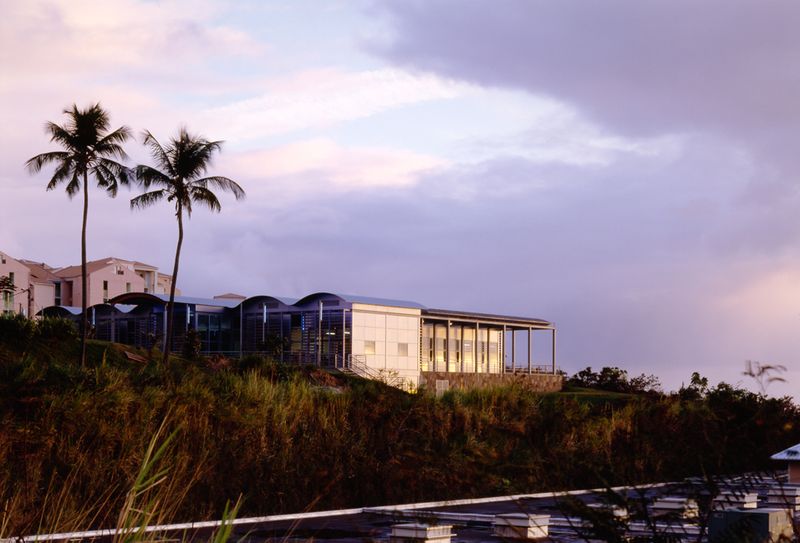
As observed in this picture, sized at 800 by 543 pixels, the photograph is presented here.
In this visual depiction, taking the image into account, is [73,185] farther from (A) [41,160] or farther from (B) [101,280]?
(B) [101,280]

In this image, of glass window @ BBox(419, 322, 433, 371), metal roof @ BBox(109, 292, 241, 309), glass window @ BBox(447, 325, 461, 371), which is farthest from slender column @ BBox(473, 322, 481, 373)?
metal roof @ BBox(109, 292, 241, 309)

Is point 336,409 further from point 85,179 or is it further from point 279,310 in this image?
point 279,310

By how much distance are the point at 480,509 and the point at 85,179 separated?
100ft

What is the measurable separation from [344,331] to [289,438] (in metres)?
35.3

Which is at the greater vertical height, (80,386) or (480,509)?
(80,386)

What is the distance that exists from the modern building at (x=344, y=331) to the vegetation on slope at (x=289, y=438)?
26.7m

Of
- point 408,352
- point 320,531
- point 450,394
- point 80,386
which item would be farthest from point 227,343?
point 320,531

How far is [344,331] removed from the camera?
5350 centimetres

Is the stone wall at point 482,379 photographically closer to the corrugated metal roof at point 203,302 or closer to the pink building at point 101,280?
the corrugated metal roof at point 203,302

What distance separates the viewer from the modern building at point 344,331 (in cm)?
5466

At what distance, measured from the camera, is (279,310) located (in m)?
57.6

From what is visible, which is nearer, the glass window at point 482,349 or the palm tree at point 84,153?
the palm tree at point 84,153

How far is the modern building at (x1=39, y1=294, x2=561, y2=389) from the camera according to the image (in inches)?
2152

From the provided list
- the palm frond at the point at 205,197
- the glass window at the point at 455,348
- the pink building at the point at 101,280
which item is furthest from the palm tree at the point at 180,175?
the pink building at the point at 101,280
